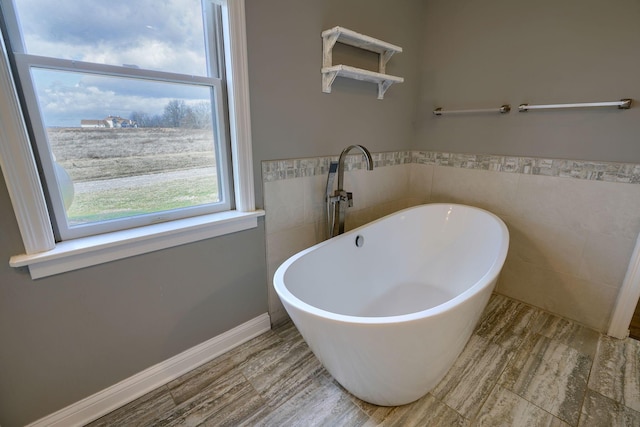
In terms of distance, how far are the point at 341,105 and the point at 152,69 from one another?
43.4 inches

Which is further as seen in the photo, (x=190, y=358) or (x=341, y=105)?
(x=341, y=105)

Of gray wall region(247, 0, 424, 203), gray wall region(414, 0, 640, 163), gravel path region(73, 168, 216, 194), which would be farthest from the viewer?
gray wall region(414, 0, 640, 163)

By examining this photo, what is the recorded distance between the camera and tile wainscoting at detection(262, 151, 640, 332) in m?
1.72

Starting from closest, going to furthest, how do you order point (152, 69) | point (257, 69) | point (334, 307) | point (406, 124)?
point (152, 69), point (257, 69), point (334, 307), point (406, 124)

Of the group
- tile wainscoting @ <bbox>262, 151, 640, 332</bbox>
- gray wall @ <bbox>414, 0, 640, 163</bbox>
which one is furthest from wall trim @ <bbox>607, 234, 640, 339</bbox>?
gray wall @ <bbox>414, 0, 640, 163</bbox>

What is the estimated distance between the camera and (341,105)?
191 cm

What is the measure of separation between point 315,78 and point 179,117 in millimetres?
813

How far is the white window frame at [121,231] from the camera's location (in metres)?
0.96

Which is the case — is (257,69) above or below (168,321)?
above

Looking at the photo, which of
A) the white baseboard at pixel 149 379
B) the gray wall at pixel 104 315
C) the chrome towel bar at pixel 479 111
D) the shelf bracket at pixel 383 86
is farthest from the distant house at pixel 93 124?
the chrome towel bar at pixel 479 111

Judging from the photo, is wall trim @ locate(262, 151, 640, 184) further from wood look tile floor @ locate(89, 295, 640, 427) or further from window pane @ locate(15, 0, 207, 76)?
wood look tile floor @ locate(89, 295, 640, 427)

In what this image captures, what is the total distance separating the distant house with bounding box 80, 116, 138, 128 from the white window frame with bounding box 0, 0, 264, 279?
188 mm

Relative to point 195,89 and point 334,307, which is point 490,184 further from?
point 195,89

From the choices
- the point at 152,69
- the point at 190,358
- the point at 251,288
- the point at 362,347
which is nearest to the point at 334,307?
the point at 251,288
